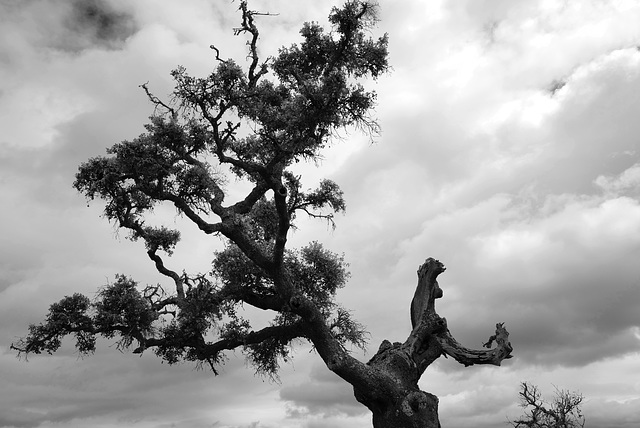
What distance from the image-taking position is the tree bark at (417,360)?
20812mm

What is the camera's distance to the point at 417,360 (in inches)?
907

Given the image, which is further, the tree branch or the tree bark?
the tree branch

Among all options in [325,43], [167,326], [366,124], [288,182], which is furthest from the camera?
[288,182]

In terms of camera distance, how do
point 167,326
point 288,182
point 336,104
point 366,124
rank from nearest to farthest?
1. point 336,104
2. point 366,124
3. point 167,326
4. point 288,182

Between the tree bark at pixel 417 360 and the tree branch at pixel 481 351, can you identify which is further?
the tree branch at pixel 481 351

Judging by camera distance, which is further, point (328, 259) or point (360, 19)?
point (328, 259)

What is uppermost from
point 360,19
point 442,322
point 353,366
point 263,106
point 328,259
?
point 360,19

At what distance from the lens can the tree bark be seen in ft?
68.3

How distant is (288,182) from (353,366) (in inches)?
359

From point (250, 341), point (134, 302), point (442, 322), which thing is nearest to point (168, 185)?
point (134, 302)

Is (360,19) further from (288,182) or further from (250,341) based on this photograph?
(250,341)

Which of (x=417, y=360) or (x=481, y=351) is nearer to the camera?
(x=481, y=351)

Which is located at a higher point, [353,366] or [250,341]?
[250,341]

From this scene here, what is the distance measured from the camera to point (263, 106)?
78.0ft
